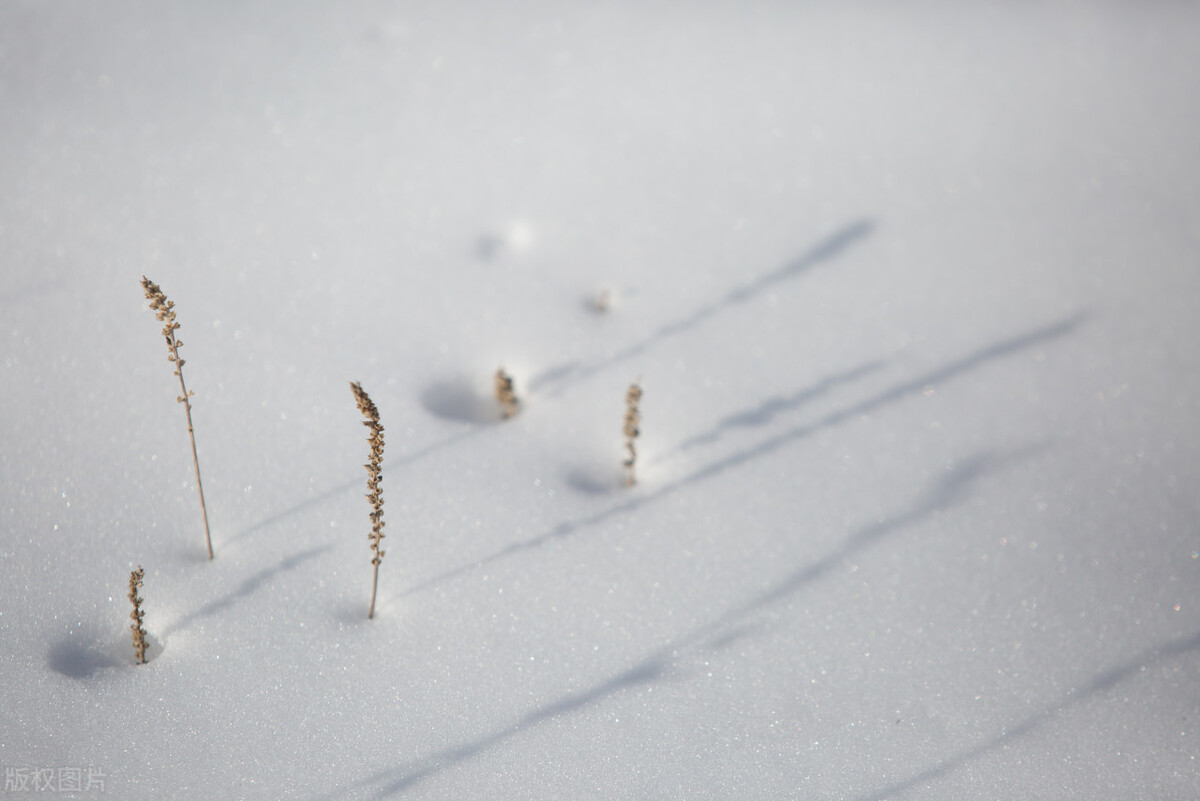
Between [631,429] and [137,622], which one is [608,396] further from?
[137,622]

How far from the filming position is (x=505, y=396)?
7.46 feet

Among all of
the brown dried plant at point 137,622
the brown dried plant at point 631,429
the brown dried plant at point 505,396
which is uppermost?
the brown dried plant at point 505,396

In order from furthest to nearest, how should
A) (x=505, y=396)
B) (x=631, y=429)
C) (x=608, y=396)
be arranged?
(x=608, y=396)
(x=505, y=396)
(x=631, y=429)

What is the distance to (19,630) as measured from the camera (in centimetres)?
183

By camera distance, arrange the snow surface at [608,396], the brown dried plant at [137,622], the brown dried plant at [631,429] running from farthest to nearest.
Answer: the brown dried plant at [631,429]
the snow surface at [608,396]
the brown dried plant at [137,622]

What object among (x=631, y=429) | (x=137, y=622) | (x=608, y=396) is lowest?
(x=137, y=622)

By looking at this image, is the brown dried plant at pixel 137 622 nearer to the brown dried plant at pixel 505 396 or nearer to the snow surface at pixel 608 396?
the snow surface at pixel 608 396

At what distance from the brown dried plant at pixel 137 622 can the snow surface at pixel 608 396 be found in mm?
44

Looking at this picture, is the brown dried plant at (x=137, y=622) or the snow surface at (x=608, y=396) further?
the snow surface at (x=608, y=396)

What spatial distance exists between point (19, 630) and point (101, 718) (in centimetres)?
28

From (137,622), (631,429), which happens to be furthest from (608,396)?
(137,622)

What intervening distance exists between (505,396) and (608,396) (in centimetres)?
29

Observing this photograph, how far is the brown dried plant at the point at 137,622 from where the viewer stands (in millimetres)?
1686

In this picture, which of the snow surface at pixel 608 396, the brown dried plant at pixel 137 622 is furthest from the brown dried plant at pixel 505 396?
the brown dried plant at pixel 137 622
